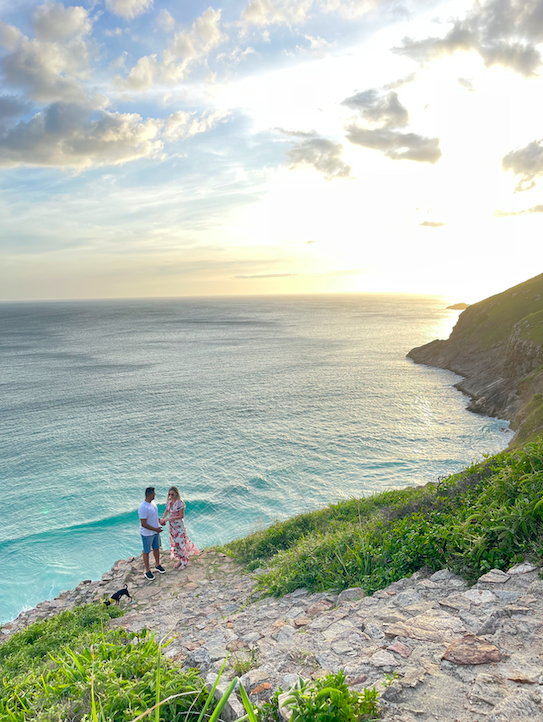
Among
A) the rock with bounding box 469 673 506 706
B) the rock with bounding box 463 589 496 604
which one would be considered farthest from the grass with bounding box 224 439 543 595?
the rock with bounding box 469 673 506 706

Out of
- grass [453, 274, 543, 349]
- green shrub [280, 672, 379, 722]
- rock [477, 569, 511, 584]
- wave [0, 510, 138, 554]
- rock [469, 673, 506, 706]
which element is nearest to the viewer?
green shrub [280, 672, 379, 722]

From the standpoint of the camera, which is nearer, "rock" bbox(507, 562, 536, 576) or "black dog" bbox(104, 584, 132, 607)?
"rock" bbox(507, 562, 536, 576)

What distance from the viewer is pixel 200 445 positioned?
34531 mm

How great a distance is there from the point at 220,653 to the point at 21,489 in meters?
29.2

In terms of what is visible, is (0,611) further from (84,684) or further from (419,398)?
(419,398)

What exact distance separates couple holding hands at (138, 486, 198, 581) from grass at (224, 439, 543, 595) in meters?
2.77

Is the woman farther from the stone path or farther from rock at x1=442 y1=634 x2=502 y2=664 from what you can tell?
rock at x1=442 y1=634 x2=502 y2=664

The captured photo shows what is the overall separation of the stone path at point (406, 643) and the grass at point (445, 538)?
344mm

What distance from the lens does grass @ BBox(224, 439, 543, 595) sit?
6.09 meters

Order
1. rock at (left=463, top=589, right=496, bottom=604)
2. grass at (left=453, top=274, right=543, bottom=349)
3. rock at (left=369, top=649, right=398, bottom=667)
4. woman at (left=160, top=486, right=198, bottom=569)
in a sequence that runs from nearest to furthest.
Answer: rock at (left=369, top=649, right=398, bottom=667), rock at (left=463, top=589, right=496, bottom=604), woman at (left=160, top=486, right=198, bottom=569), grass at (left=453, top=274, right=543, bottom=349)

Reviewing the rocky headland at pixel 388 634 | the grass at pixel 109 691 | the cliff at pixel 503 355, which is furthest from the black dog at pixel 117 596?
the cliff at pixel 503 355

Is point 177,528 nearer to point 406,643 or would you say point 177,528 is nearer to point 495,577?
point 406,643

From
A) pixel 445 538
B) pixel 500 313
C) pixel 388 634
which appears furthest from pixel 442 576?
pixel 500 313

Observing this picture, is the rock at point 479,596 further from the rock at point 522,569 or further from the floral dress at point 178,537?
the floral dress at point 178,537
